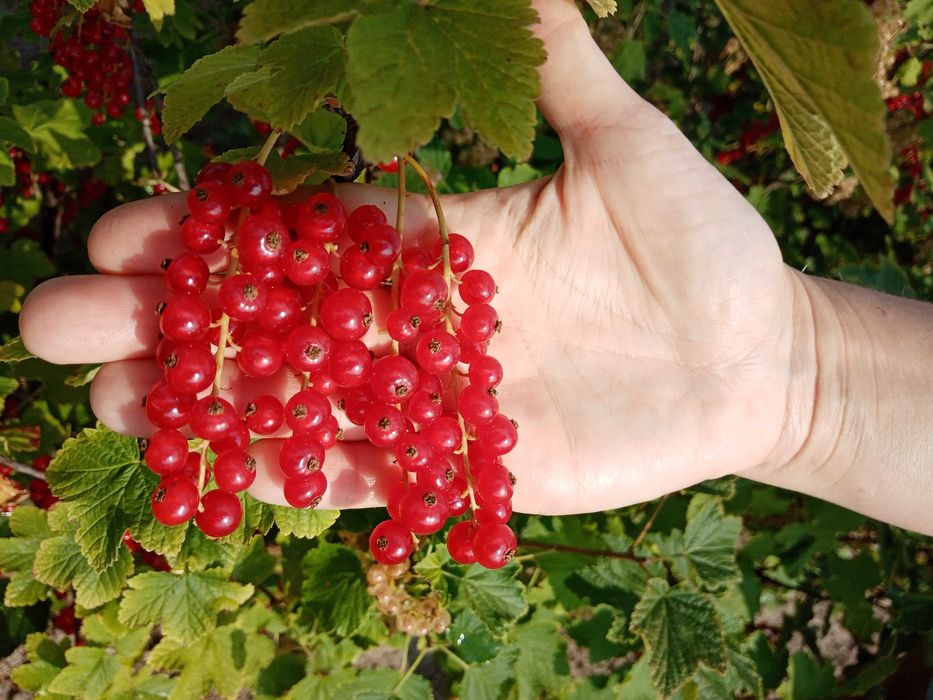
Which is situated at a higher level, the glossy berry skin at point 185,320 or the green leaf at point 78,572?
the glossy berry skin at point 185,320

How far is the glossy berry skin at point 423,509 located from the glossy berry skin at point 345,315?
0.30 meters

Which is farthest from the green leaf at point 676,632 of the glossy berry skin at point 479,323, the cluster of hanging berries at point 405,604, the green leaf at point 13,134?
the green leaf at point 13,134

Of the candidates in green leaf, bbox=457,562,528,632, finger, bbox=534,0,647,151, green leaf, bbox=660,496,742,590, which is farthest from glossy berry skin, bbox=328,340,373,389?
green leaf, bbox=660,496,742,590

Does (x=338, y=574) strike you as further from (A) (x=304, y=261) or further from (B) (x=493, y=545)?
(A) (x=304, y=261)

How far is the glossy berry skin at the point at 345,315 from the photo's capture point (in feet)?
3.62

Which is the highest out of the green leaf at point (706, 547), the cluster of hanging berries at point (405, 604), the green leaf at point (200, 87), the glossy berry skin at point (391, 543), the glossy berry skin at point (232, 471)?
the green leaf at point (200, 87)

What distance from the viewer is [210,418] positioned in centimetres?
107

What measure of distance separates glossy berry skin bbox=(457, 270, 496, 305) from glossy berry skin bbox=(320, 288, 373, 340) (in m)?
0.22

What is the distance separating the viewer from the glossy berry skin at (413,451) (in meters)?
1.14

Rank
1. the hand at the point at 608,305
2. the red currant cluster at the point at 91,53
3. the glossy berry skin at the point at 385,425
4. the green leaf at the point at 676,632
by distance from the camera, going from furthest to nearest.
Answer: the red currant cluster at the point at 91,53, the green leaf at the point at 676,632, the hand at the point at 608,305, the glossy berry skin at the point at 385,425

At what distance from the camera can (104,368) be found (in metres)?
1.36

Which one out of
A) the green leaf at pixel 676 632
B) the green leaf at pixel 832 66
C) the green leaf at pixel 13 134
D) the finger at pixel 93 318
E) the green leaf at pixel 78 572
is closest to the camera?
the green leaf at pixel 832 66

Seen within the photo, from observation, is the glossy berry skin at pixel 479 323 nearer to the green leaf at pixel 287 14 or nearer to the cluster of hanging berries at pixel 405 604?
the green leaf at pixel 287 14

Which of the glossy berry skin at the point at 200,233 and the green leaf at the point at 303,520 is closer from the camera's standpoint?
the glossy berry skin at the point at 200,233
